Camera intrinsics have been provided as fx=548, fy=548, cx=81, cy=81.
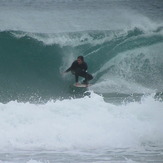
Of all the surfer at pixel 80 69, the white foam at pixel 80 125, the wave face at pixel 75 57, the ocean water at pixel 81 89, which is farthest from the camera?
the wave face at pixel 75 57

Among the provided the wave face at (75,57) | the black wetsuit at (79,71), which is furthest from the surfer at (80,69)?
the wave face at (75,57)

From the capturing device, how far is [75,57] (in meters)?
17.8

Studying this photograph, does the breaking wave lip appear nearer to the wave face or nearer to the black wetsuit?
the wave face

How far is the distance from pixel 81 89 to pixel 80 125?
11.1 ft

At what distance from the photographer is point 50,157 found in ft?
33.0

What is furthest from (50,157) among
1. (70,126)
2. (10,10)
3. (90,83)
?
(10,10)

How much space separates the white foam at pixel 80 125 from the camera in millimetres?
11055

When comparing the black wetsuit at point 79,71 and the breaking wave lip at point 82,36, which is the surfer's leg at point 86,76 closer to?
the black wetsuit at point 79,71

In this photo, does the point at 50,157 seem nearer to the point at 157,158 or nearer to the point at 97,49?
the point at 157,158

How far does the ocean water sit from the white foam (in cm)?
2

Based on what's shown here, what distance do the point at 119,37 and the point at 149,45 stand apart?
3.53 ft

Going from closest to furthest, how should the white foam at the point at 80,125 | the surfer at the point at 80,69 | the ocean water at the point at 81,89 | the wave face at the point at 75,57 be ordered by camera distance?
the ocean water at the point at 81,89, the white foam at the point at 80,125, the surfer at the point at 80,69, the wave face at the point at 75,57

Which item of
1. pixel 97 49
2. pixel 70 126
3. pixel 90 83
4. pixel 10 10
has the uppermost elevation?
pixel 10 10

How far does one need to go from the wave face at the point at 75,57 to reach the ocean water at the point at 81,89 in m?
0.03
